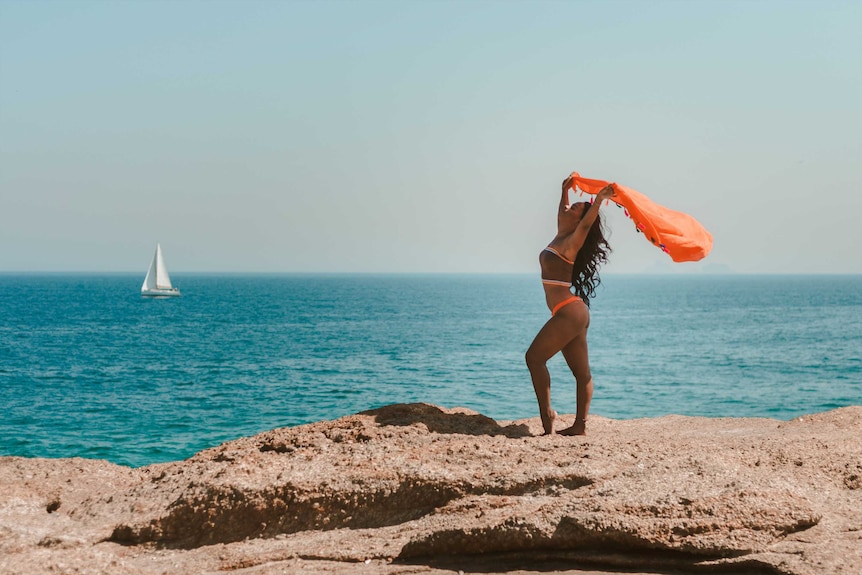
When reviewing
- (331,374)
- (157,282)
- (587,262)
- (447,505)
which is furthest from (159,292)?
(447,505)

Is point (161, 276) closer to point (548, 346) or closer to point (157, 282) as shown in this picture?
point (157, 282)

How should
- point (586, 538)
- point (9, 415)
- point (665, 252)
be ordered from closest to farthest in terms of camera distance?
1. point (586, 538)
2. point (665, 252)
3. point (9, 415)

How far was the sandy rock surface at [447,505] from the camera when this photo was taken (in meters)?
4.34

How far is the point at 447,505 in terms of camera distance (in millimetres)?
5258

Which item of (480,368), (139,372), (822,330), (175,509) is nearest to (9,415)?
(139,372)

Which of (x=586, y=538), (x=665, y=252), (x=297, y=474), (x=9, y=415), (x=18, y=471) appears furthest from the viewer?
(x=9, y=415)

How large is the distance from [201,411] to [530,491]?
77.2ft

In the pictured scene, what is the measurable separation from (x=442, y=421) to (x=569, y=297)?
177 cm

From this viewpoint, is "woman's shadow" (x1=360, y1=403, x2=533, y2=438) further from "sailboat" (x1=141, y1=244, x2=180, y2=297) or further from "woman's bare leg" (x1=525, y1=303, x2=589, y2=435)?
"sailboat" (x1=141, y1=244, x2=180, y2=297)

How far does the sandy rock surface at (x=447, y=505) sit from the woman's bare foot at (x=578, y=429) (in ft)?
0.69

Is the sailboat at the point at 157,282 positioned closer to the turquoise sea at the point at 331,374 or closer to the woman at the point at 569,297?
the turquoise sea at the point at 331,374

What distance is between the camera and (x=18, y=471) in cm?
679

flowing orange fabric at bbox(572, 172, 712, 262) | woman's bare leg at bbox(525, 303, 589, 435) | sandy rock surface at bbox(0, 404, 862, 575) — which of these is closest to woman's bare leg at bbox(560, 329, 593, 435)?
woman's bare leg at bbox(525, 303, 589, 435)

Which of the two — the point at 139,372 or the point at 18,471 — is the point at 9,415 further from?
the point at 18,471
